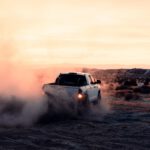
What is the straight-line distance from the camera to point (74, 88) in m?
25.7

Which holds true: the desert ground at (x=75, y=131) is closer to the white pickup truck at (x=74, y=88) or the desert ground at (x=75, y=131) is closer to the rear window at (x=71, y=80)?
the white pickup truck at (x=74, y=88)

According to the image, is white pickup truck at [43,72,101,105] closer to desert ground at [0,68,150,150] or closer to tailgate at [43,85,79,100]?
tailgate at [43,85,79,100]

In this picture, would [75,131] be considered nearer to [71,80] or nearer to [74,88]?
[74,88]

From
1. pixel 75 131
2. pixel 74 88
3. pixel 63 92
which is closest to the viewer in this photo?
pixel 75 131

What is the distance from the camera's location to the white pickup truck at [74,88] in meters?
25.6

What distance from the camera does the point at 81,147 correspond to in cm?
1656

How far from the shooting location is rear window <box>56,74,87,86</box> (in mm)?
27125

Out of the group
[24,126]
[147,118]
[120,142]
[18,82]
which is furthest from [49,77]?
[120,142]

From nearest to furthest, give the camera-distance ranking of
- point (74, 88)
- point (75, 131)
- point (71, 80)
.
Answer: point (75, 131), point (74, 88), point (71, 80)

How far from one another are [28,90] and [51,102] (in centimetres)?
240

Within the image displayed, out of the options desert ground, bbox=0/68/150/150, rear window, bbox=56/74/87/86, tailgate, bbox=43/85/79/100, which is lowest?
desert ground, bbox=0/68/150/150

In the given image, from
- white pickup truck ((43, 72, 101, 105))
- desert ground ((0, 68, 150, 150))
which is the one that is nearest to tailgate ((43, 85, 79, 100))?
white pickup truck ((43, 72, 101, 105))

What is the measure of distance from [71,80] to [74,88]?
5.41 ft

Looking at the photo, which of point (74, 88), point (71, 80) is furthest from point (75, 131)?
point (71, 80)
